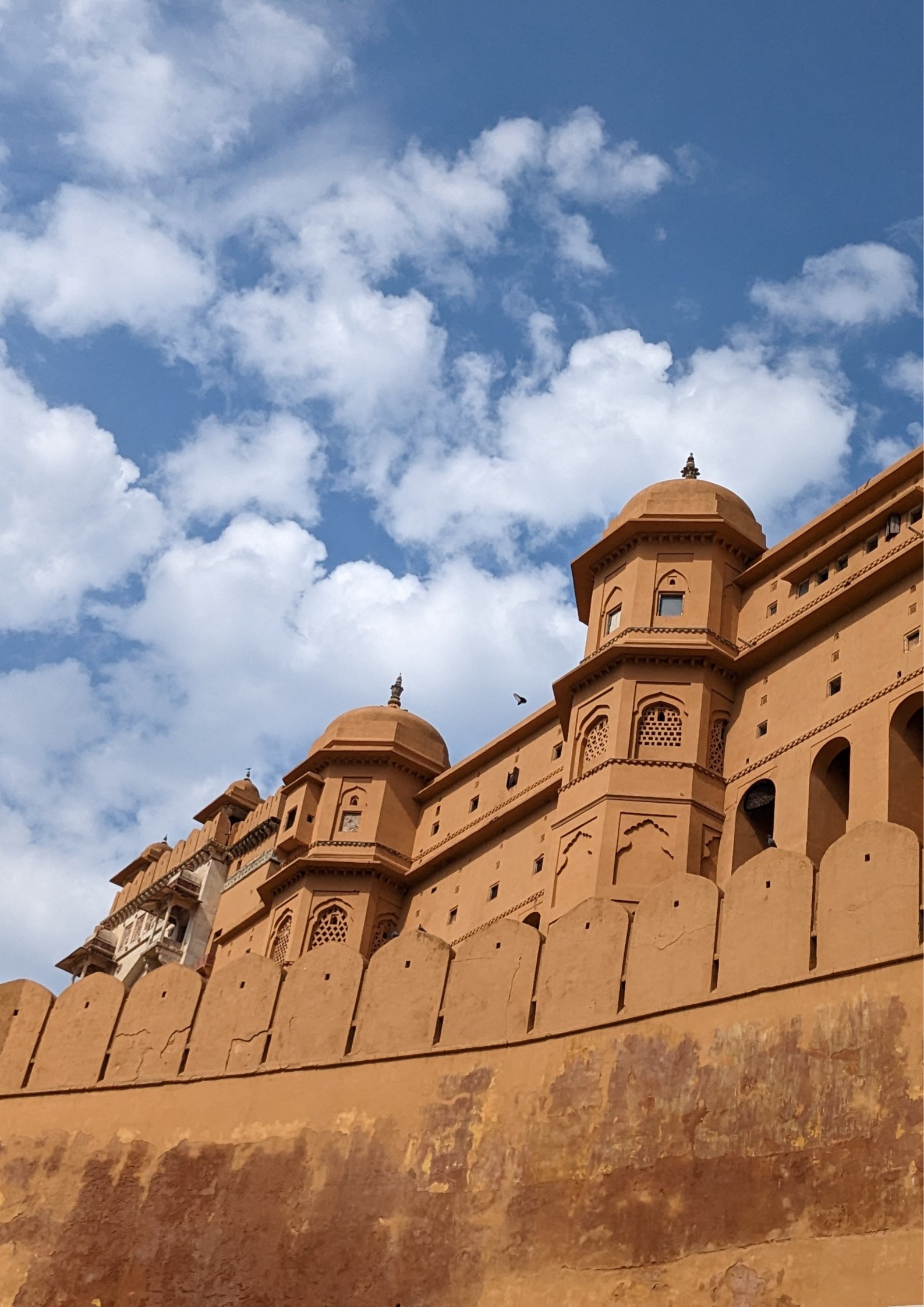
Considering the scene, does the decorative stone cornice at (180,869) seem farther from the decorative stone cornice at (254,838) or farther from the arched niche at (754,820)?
the arched niche at (754,820)

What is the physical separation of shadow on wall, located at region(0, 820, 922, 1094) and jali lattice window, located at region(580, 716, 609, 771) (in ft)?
28.6

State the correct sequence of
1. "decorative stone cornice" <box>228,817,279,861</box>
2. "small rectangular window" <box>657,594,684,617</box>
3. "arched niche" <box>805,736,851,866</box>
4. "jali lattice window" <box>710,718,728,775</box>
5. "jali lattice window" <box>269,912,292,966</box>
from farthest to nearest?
"decorative stone cornice" <box>228,817,279,861</box>
"jali lattice window" <box>269,912,292,966</box>
"small rectangular window" <box>657,594,684,617</box>
"jali lattice window" <box>710,718,728,775</box>
"arched niche" <box>805,736,851,866</box>

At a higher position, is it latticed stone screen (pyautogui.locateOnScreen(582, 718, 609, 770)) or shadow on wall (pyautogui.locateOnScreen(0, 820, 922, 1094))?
latticed stone screen (pyautogui.locateOnScreen(582, 718, 609, 770))

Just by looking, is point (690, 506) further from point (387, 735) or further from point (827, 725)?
point (387, 735)

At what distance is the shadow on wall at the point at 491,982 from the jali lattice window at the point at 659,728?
884 centimetres

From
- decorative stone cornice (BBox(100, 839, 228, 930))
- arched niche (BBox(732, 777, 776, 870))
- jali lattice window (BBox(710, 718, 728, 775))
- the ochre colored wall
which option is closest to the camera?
the ochre colored wall

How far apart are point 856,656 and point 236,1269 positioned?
40.9 ft

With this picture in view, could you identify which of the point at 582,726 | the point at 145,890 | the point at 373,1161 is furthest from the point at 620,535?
the point at 145,890

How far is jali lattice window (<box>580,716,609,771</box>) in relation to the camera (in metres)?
25.6

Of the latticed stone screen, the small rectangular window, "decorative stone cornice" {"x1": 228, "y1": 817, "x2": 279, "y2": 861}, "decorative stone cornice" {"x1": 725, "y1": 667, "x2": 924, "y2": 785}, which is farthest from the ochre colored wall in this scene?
"decorative stone cornice" {"x1": 228, "y1": 817, "x2": 279, "y2": 861}

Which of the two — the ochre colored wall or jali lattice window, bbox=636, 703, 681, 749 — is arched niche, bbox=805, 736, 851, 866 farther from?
the ochre colored wall

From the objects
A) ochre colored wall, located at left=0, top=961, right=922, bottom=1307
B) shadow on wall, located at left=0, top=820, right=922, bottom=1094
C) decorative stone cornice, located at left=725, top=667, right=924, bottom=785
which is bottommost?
ochre colored wall, located at left=0, top=961, right=922, bottom=1307

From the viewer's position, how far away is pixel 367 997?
1666 centimetres

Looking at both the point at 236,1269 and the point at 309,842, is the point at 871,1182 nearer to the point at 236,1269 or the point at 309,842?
the point at 236,1269
